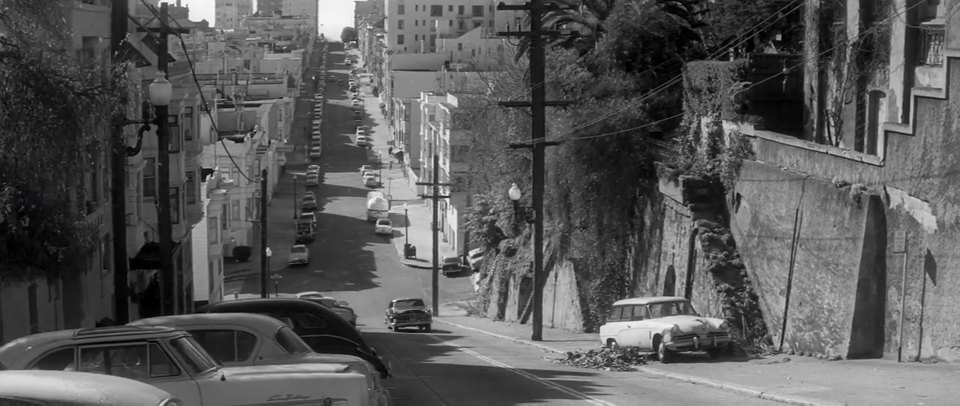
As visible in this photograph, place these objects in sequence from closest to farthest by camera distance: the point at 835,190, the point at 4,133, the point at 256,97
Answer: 1. the point at 4,133
2. the point at 835,190
3. the point at 256,97

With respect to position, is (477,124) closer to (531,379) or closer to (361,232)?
(531,379)

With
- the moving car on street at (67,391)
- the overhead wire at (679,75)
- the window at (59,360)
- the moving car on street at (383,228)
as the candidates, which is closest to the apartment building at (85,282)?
the window at (59,360)

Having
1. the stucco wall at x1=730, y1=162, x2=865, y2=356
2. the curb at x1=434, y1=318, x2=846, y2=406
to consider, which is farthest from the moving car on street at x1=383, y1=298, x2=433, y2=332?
the curb at x1=434, y1=318, x2=846, y2=406

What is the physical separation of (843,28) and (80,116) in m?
21.7

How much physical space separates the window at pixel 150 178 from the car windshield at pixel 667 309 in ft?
63.2

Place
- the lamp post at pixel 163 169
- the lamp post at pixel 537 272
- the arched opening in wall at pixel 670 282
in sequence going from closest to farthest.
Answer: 1. the lamp post at pixel 163 169
2. the arched opening in wall at pixel 670 282
3. the lamp post at pixel 537 272

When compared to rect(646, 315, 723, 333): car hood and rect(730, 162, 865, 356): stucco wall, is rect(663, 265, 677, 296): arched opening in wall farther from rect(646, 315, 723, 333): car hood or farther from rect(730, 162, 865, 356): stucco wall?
rect(646, 315, 723, 333): car hood

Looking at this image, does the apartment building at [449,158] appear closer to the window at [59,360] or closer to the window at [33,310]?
the window at [33,310]

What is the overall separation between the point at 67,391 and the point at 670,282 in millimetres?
27808

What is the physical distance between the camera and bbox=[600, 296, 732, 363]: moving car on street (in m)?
26.7

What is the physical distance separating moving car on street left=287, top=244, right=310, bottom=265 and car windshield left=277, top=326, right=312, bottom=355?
69788mm

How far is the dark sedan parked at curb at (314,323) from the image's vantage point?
21.2 m

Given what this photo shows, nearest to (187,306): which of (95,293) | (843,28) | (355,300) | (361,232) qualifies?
(95,293)

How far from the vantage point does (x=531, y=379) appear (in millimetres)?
24344
